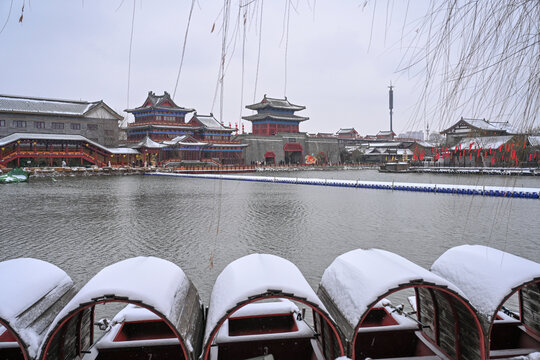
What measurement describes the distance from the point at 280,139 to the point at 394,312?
46494 mm

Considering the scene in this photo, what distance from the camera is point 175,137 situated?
42375 mm

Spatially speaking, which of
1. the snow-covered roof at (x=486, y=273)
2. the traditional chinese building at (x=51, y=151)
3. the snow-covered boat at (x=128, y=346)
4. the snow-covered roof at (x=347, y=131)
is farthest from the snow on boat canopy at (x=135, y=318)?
the snow-covered roof at (x=347, y=131)

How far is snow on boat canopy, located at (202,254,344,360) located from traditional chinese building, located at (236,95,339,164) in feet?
144

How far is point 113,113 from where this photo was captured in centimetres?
3934

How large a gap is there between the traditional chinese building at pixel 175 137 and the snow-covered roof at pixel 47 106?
12.3 feet

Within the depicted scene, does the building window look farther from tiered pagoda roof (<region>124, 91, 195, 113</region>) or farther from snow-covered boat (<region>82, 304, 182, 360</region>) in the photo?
snow-covered boat (<region>82, 304, 182, 360</region>)

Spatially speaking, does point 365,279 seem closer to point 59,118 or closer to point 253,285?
point 253,285

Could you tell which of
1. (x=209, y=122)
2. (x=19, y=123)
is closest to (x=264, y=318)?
(x=19, y=123)

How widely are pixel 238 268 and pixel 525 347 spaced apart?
3175mm

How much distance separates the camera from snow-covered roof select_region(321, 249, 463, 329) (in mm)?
2867

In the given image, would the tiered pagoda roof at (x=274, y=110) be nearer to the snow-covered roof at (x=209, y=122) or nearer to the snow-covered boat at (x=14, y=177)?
the snow-covered roof at (x=209, y=122)

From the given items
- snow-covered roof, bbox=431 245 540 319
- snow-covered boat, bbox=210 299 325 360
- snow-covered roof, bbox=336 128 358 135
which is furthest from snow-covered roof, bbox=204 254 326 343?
snow-covered roof, bbox=336 128 358 135

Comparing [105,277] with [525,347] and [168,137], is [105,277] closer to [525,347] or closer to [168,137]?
[525,347]

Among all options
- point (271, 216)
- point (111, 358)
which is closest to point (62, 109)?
point (271, 216)
